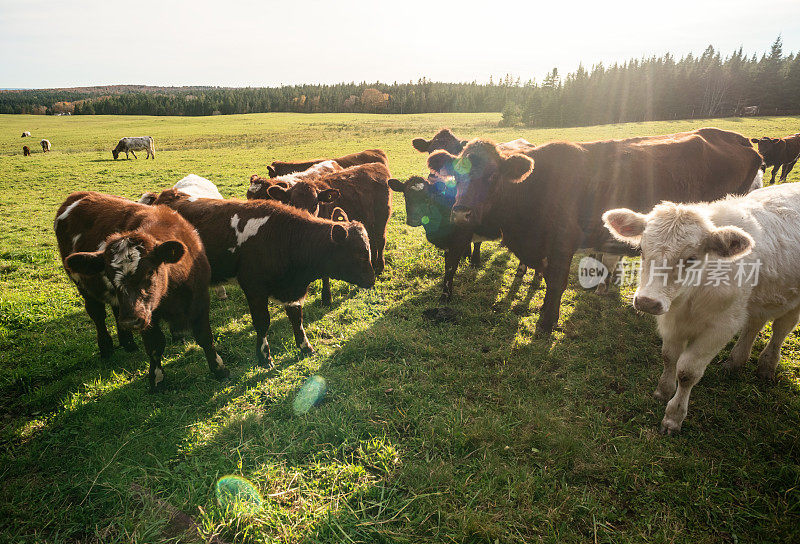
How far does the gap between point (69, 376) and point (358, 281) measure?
13.2 ft

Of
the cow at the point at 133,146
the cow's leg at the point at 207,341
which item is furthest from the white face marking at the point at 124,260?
the cow at the point at 133,146

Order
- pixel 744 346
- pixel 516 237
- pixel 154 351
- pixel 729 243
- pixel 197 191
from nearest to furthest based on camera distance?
pixel 729 243 < pixel 154 351 < pixel 744 346 < pixel 516 237 < pixel 197 191

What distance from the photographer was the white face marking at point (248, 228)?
5418mm

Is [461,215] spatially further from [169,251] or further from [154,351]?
[154,351]

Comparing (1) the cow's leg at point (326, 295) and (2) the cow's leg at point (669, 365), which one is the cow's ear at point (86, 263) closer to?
(1) the cow's leg at point (326, 295)

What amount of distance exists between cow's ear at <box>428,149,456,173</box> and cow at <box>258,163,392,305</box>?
1.32 metres

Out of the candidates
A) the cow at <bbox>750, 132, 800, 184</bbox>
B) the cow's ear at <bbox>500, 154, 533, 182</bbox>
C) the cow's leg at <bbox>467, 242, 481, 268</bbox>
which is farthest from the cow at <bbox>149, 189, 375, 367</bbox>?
the cow at <bbox>750, 132, 800, 184</bbox>

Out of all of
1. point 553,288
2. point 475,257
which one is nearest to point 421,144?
point 475,257

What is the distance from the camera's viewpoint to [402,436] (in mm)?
4062

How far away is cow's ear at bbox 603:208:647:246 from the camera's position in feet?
13.0

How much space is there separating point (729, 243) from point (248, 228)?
5.59 m

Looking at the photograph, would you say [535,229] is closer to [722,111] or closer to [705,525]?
[705,525]

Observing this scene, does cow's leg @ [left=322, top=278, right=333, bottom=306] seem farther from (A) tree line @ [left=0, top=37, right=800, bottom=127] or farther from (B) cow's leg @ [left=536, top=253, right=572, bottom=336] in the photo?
(A) tree line @ [left=0, top=37, right=800, bottom=127]

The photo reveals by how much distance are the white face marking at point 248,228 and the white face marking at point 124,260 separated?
150 centimetres
